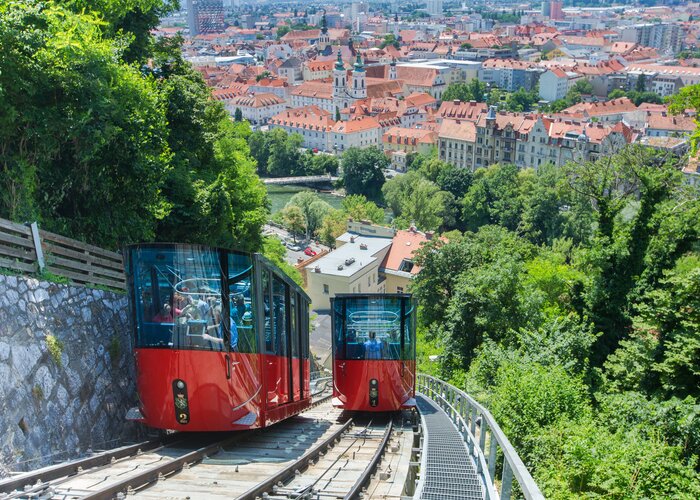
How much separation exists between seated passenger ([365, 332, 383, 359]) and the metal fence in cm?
503

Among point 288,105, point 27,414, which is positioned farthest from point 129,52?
point 288,105

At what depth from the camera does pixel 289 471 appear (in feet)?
26.7

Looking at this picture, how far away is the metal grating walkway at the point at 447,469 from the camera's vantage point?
6965 millimetres

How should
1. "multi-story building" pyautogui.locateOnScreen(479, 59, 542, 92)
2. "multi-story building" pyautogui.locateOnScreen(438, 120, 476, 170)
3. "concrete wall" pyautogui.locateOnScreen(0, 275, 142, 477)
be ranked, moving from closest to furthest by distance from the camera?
"concrete wall" pyautogui.locateOnScreen(0, 275, 142, 477) → "multi-story building" pyautogui.locateOnScreen(438, 120, 476, 170) → "multi-story building" pyautogui.locateOnScreen(479, 59, 542, 92)

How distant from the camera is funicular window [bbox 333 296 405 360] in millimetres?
13180

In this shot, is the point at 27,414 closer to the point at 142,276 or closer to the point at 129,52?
the point at 142,276

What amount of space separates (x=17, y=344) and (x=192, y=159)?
1255 centimetres

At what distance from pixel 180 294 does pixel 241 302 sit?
0.88m

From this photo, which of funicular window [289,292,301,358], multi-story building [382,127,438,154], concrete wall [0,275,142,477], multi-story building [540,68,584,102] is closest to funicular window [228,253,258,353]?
funicular window [289,292,301,358]

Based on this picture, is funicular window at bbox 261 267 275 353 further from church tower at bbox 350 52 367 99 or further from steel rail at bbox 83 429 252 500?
church tower at bbox 350 52 367 99

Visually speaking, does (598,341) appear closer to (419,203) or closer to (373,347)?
(373,347)

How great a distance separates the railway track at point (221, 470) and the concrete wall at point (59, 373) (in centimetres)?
94

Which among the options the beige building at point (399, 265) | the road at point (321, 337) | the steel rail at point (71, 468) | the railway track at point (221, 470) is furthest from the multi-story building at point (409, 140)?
the steel rail at point (71, 468)

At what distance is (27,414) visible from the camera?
27.4 ft
